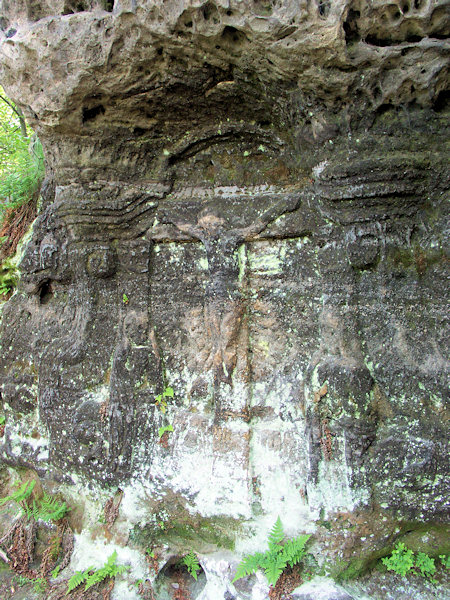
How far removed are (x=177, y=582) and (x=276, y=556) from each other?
35.3 inches

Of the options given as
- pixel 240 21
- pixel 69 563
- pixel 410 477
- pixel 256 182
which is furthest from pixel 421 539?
pixel 240 21

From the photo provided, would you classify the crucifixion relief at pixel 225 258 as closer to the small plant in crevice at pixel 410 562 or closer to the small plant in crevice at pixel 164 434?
the small plant in crevice at pixel 164 434

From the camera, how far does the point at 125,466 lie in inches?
133

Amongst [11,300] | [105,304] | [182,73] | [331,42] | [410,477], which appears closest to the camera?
[331,42]

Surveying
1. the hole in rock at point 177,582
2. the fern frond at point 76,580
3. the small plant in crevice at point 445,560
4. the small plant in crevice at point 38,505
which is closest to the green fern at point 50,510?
the small plant in crevice at point 38,505

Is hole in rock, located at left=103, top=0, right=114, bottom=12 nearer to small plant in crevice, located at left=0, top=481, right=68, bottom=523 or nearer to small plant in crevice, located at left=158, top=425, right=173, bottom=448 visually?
small plant in crevice, located at left=158, top=425, right=173, bottom=448

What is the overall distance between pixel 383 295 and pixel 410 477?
3.72ft

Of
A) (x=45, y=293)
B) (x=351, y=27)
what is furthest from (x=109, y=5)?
(x=45, y=293)

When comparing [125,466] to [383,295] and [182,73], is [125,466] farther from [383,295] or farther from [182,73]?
[182,73]

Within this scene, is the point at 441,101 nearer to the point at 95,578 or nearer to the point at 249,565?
the point at 249,565

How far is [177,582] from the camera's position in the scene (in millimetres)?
3348

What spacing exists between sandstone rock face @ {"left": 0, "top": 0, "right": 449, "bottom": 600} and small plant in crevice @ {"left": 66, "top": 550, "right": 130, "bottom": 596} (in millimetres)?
145

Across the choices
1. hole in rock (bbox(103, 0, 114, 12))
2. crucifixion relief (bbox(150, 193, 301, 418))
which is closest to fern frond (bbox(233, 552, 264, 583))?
crucifixion relief (bbox(150, 193, 301, 418))

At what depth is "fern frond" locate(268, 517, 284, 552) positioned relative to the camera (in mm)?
2908
